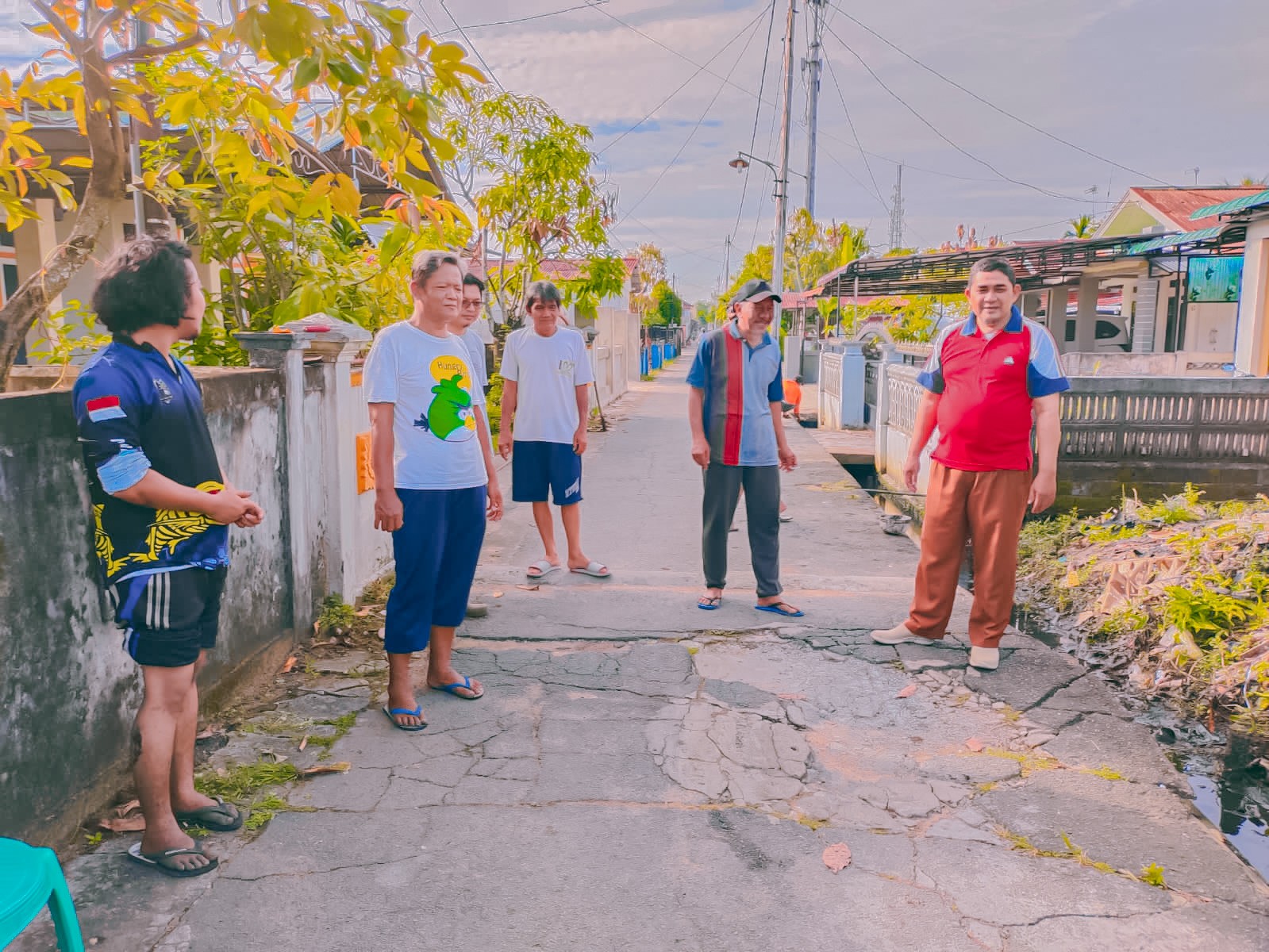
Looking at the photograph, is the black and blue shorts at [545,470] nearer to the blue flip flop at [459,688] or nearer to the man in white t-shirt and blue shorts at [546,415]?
the man in white t-shirt and blue shorts at [546,415]

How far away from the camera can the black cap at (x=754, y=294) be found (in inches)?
190

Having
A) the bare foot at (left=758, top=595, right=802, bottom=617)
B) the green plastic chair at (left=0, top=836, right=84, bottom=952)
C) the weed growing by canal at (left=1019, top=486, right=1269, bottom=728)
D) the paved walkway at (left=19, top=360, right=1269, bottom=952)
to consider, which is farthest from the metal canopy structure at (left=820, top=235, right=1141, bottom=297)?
the green plastic chair at (left=0, top=836, right=84, bottom=952)

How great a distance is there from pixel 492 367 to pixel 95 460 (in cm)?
1413

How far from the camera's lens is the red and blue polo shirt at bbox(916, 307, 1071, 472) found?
13.6 feet

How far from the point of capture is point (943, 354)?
173 inches

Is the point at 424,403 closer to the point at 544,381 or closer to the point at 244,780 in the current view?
the point at 244,780

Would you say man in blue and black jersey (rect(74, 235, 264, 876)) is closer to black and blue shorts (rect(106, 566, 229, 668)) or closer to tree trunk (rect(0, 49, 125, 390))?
black and blue shorts (rect(106, 566, 229, 668))

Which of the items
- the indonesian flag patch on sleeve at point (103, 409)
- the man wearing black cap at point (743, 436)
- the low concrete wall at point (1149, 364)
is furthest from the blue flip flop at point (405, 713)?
the low concrete wall at point (1149, 364)

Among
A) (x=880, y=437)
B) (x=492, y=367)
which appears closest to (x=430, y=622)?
(x=880, y=437)

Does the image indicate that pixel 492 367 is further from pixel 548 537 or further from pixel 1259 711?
pixel 1259 711

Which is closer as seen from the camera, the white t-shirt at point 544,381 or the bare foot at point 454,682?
the bare foot at point 454,682

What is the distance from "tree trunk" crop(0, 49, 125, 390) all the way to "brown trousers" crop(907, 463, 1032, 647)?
375 centimetres

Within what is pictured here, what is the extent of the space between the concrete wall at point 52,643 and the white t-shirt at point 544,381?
300cm

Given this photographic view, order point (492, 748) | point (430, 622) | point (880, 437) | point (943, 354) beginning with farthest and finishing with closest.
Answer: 1. point (880, 437)
2. point (943, 354)
3. point (430, 622)
4. point (492, 748)
